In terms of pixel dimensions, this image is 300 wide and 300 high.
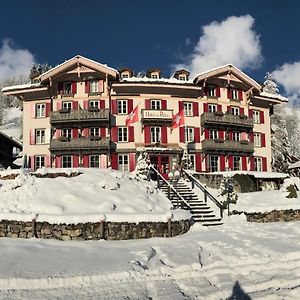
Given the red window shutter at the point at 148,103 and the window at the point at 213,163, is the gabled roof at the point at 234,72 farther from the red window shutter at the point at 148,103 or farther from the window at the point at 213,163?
the window at the point at 213,163

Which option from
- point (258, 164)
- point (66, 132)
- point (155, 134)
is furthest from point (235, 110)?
point (66, 132)

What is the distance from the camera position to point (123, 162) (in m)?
32.4

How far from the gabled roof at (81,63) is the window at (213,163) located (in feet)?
40.3

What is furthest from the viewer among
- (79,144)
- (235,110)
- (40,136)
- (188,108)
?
(235,110)

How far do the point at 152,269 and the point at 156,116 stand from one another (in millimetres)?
24013

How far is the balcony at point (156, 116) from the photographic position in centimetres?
3209

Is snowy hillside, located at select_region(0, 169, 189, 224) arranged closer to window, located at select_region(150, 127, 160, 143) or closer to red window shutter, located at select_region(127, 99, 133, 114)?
window, located at select_region(150, 127, 160, 143)

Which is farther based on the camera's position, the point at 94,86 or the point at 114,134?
the point at 94,86

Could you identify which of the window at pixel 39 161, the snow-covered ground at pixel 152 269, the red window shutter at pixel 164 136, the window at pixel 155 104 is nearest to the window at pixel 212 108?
the window at pixel 155 104

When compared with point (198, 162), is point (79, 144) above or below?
above

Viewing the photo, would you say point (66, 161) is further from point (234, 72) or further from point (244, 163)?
point (234, 72)

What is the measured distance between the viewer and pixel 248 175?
26.2 m

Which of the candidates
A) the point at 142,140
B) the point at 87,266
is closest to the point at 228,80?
the point at 142,140

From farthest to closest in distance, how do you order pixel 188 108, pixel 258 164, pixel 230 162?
pixel 258 164, pixel 230 162, pixel 188 108
